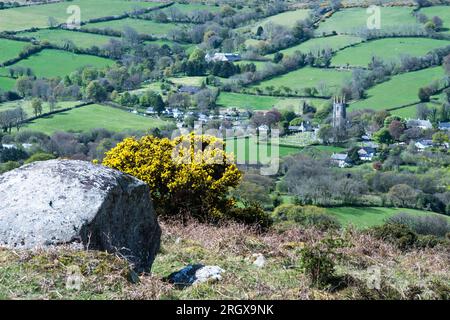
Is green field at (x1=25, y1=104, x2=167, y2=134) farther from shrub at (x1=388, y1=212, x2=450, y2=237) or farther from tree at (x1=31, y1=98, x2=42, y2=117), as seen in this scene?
shrub at (x1=388, y1=212, x2=450, y2=237)

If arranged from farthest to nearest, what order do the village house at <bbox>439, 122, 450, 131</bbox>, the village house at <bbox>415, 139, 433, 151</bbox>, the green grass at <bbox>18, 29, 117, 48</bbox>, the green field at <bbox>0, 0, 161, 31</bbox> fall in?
the green field at <bbox>0, 0, 161, 31</bbox> < the green grass at <bbox>18, 29, 117, 48</bbox> < the village house at <bbox>439, 122, 450, 131</bbox> < the village house at <bbox>415, 139, 433, 151</bbox>

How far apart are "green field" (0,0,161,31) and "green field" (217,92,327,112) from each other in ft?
108

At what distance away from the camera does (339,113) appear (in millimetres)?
75250

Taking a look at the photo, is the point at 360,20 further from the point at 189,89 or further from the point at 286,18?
the point at 189,89

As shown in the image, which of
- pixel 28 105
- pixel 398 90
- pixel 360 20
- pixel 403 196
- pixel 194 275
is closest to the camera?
pixel 194 275

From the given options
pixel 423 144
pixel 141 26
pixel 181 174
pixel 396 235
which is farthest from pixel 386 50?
pixel 396 235

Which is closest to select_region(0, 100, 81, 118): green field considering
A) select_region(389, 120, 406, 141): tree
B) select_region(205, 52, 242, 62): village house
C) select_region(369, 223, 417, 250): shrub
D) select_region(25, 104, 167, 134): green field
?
select_region(25, 104, 167, 134): green field

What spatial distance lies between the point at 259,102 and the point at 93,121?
2224 centimetres

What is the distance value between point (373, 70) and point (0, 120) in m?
44.4

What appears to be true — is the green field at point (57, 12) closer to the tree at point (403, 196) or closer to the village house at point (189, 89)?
the village house at point (189, 89)

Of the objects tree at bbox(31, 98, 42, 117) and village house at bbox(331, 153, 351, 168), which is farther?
tree at bbox(31, 98, 42, 117)

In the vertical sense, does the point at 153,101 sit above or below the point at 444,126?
above

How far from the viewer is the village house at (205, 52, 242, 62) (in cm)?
9994

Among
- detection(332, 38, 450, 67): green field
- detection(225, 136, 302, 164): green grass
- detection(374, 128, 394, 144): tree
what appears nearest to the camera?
detection(225, 136, 302, 164): green grass
